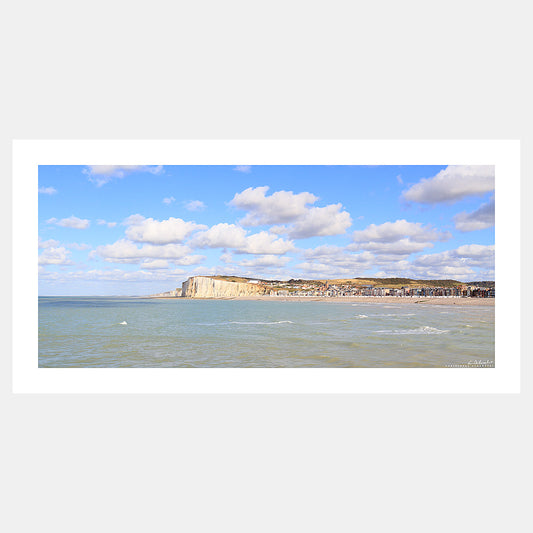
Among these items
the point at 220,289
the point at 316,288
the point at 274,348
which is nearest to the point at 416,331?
the point at 274,348

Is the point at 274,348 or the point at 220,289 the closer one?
the point at 274,348

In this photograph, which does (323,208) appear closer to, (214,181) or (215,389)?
(214,181)

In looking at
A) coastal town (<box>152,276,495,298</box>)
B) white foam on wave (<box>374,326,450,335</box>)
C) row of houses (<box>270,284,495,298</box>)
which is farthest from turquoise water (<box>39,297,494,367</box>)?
row of houses (<box>270,284,495,298</box>)

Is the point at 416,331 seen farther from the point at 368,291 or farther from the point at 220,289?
the point at 220,289

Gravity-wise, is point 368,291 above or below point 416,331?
above

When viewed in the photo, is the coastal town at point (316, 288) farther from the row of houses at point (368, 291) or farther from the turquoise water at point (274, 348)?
the turquoise water at point (274, 348)

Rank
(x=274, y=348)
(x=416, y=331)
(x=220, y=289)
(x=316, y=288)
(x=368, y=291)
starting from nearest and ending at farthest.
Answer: (x=274, y=348)
(x=416, y=331)
(x=316, y=288)
(x=368, y=291)
(x=220, y=289)

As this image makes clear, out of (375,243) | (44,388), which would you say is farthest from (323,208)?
(44,388)
